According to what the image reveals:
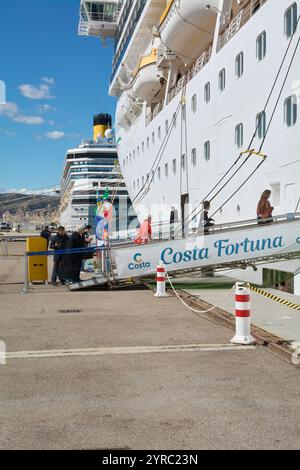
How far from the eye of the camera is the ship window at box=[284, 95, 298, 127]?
11750mm

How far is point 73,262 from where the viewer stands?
47.3 ft

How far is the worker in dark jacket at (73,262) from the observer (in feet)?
47.3

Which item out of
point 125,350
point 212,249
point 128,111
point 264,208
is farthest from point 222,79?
point 128,111

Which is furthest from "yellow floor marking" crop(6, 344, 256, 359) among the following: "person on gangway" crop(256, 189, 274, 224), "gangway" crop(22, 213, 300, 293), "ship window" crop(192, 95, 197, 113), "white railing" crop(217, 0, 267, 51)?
"ship window" crop(192, 95, 197, 113)

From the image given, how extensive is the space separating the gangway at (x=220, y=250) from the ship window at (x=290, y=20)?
4.24 metres

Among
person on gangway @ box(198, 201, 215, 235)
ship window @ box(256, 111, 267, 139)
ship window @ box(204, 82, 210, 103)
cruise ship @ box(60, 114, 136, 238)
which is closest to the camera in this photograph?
ship window @ box(256, 111, 267, 139)

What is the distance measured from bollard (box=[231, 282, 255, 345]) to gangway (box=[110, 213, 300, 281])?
4.27m

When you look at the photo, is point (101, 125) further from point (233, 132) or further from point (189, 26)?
point (233, 132)

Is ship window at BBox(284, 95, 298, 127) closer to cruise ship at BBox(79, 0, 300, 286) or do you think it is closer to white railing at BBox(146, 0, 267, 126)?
cruise ship at BBox(79, 0, 300, 286)

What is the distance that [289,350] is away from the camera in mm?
6617

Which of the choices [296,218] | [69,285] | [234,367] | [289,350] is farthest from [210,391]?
[69,285]

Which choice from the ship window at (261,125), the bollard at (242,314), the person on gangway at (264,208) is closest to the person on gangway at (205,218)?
the ship window at (261,125)

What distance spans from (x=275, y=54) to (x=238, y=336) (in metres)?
8.02
